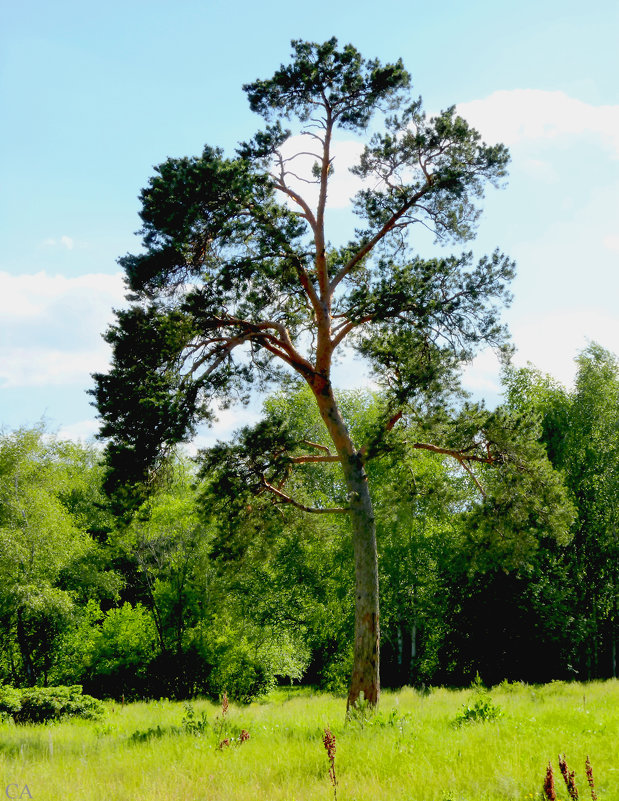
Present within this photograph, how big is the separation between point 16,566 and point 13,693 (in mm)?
12064

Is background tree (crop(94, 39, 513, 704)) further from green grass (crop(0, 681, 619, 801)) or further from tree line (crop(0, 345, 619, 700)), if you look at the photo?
tree line (crop(0, 345, 619, 700))

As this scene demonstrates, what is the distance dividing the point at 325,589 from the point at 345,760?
18.4 meters

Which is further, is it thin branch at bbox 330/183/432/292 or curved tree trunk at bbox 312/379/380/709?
thin branch at bbox 330/183/432/292

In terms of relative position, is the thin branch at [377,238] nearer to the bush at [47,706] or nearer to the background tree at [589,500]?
the bush at [47,706]

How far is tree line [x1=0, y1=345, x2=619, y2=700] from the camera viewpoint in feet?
80.4

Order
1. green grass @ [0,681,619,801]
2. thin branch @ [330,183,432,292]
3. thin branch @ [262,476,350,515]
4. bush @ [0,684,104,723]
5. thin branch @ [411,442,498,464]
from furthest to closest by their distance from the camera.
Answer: bush @ [0,684,104,723], thin branch @ [262,476,350,515], thin branch @ [411,442,498,464], thin branch @ [330,183,432,292], green grass @ [0,681,619,801]

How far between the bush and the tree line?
8.04 metres

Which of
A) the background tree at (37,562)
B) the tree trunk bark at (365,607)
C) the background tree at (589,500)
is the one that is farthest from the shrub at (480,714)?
the background tree at (37,562)

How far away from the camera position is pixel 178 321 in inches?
438

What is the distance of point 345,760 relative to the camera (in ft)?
24.2

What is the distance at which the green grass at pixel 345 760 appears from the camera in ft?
20.6

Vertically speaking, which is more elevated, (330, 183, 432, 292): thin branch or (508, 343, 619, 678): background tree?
(330, 183, 432, 292): thin branch

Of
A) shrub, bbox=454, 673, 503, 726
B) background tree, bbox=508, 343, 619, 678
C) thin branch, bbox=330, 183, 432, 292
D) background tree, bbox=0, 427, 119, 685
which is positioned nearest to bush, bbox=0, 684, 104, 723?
shrub, bbox=454, 673, 503, 726

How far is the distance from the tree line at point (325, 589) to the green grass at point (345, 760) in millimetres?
12046
